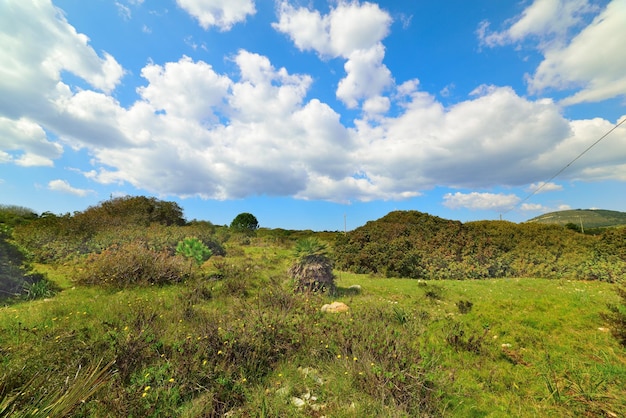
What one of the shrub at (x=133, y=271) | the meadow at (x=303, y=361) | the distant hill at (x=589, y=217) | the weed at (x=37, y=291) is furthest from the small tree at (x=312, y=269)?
the distant hill at (x=589, y=217)

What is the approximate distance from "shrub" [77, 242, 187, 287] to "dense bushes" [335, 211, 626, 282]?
394 inches

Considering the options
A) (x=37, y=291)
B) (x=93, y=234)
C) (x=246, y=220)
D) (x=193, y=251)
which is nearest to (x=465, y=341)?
(x=37, y=291)

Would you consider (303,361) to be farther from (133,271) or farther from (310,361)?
(133,271)

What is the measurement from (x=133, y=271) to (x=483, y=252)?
17.2 meters

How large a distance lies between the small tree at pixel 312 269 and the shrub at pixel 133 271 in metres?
3.98

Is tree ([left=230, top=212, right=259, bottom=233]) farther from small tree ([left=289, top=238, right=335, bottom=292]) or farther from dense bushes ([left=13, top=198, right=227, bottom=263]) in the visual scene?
small tree ([left=289, top=238, right=335, bottom=292])

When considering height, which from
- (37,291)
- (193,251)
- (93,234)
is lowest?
(37,291)

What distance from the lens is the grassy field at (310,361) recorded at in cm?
327

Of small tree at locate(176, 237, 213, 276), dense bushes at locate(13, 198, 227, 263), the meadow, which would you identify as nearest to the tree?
dense bushes at locate(13, 198, 227, 263)

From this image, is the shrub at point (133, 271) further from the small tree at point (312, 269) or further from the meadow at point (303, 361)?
the small tree at point (312, 269)

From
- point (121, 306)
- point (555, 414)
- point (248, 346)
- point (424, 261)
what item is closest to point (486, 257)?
point (424, 261)

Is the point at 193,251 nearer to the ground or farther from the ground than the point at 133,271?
farther from the ground

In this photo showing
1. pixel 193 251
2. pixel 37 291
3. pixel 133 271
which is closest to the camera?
pixel 37 291

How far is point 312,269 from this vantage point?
9500 millimetres
